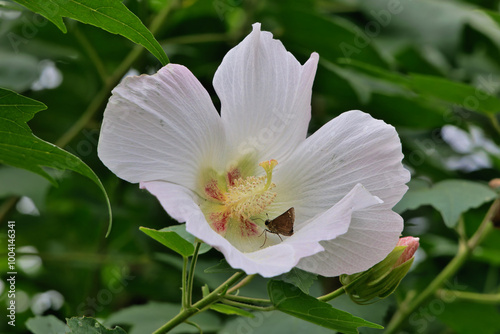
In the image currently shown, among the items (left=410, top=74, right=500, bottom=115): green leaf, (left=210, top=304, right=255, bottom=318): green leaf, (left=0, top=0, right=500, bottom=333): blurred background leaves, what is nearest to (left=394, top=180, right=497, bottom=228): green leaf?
(left=0, top=0, right=500, bottom=333): blurred background leaves

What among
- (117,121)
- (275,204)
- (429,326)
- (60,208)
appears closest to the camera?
(117,121)

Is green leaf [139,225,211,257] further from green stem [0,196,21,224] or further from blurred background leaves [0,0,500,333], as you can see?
green stem [0,196,21,224]

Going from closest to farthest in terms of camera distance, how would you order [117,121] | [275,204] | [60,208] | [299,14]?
[117,121], [275,204], [299,14], [60,208]

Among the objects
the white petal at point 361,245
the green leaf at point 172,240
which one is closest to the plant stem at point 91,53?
the green leaf at point 172,240

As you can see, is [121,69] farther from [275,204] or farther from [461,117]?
[461,117]

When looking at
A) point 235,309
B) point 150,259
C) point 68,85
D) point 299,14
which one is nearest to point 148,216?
point 150,259

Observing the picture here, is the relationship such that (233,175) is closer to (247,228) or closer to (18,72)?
(247,228)

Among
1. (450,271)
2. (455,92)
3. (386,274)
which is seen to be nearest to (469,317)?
(450,271)
